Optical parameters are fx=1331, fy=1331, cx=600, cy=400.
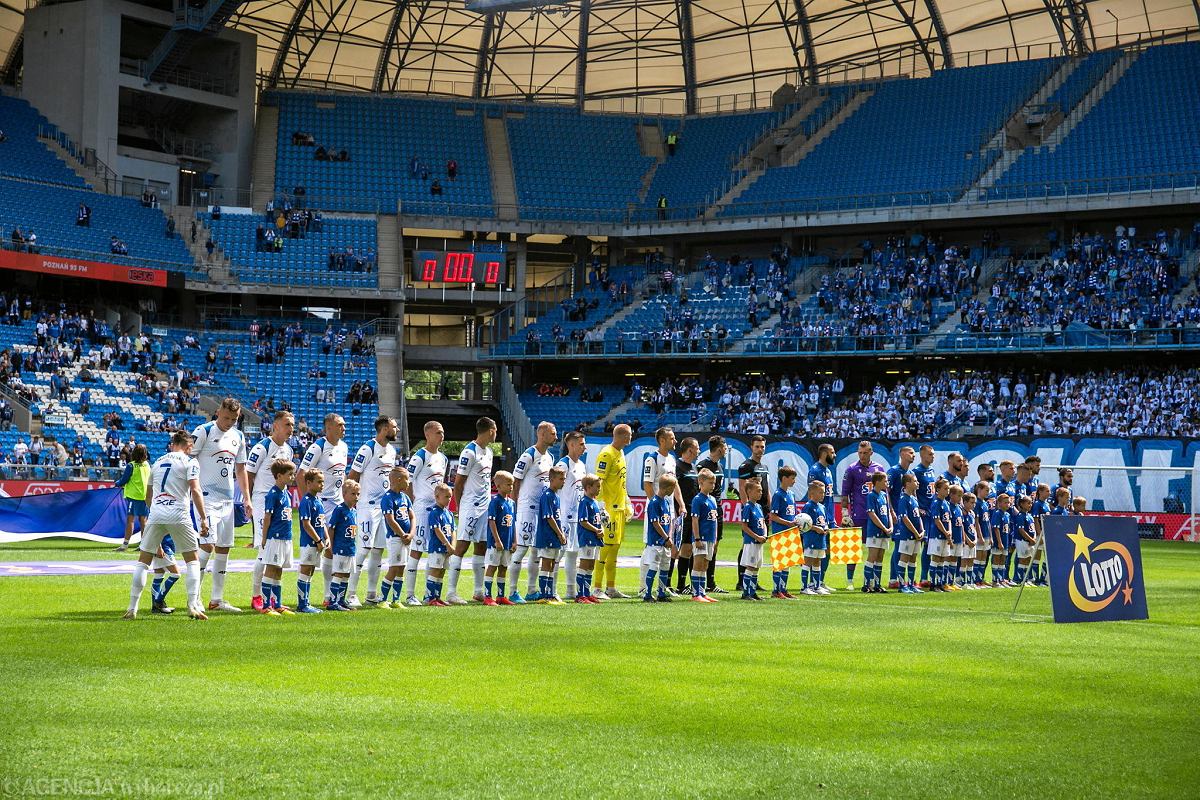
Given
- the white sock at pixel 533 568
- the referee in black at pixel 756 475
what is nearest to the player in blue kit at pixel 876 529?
the referee in black at pixel 756 475

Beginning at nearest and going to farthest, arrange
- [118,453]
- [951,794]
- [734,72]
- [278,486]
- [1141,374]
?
[951,794] < [278,486] < [118,453] < [1141,374] < [734,72]

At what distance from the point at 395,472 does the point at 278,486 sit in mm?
1354

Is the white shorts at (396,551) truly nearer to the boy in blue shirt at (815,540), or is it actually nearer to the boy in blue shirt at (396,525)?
the boy in blue shirt at (396,525)

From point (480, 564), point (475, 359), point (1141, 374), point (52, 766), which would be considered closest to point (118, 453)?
point (475, 359)

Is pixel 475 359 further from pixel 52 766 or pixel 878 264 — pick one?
pixel 52 766

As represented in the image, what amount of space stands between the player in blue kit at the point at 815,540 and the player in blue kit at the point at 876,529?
808 millimetres

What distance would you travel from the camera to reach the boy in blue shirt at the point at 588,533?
16844mm

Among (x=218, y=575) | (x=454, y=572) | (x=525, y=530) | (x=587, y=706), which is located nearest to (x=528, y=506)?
(x=525, y=530)

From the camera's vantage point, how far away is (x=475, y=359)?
197 feet

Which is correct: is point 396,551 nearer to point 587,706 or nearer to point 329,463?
point 329,463

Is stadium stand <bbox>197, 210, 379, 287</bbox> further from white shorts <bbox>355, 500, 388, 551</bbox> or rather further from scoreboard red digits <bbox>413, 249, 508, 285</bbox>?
white shorts <bbox>355, 500, 388, 551</bbox>

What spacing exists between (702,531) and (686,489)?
4.27 feet

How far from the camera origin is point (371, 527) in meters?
16.8

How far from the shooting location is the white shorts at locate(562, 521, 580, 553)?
17.2 metres
